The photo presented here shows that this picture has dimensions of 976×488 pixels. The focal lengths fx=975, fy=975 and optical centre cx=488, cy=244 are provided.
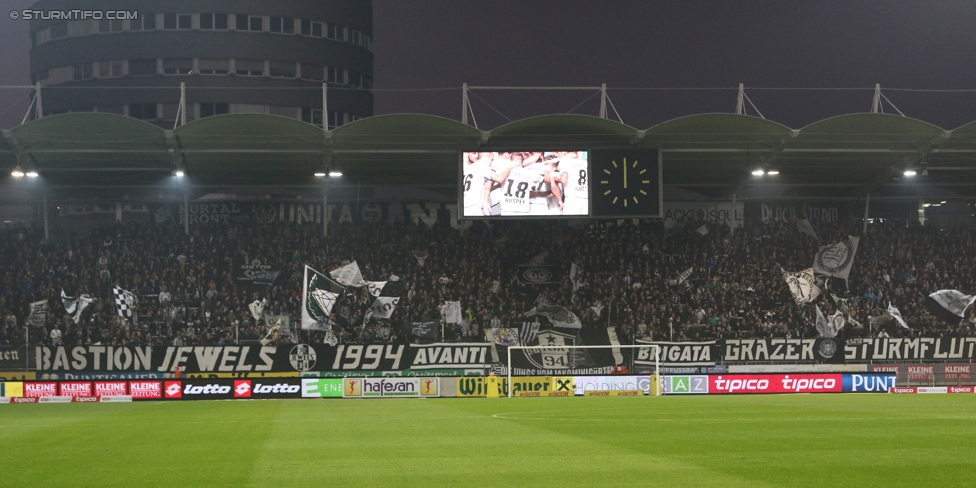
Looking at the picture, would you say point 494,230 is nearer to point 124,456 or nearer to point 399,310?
point 399,310

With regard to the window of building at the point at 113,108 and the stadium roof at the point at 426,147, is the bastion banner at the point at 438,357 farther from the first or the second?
the window of building at the point at 113,108

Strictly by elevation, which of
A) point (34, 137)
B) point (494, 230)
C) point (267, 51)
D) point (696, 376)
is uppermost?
point (267, 51)

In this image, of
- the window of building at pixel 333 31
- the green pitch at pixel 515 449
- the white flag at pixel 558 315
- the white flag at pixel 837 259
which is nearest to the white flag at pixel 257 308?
the white flag at pixel 558 315

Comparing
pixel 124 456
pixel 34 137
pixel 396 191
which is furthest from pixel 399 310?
pixel 124 456

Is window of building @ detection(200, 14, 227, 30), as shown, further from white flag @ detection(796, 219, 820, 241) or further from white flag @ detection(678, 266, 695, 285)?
white flag @ detection(796, 219, 820, 241)

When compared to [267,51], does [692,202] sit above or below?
below

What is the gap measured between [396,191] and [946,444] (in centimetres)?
3729

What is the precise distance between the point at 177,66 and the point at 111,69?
15.7 ft

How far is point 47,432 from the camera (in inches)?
696

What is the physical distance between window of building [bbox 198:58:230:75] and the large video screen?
136 ft

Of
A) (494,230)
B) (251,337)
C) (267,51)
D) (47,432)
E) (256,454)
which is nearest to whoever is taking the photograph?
(256,454)

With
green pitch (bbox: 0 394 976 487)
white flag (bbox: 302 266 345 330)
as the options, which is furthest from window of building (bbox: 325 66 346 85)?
green pitch (bbox: 0 394 976 487)

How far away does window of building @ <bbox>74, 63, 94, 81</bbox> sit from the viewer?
71.6 m

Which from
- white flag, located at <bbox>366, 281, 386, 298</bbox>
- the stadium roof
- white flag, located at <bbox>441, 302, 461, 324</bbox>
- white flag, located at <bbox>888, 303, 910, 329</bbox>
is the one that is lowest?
white flag, located at <bbox>888, 303, 910, 329</bbox>
